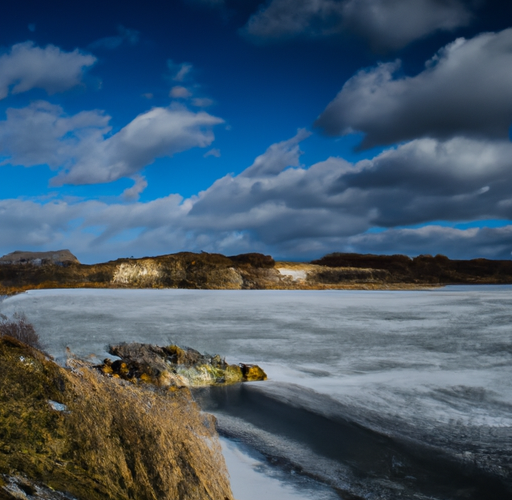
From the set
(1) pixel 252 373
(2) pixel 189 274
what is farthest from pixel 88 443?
(2) pixel 189 274

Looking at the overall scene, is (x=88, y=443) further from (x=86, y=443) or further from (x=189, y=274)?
(x=189, y=274)

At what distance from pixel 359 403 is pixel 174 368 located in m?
2.86

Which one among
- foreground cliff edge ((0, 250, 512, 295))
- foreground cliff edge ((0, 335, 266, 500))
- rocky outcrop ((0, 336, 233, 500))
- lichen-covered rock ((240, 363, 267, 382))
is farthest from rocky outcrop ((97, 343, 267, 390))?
foreground cliff edge ((0, 250, 512, 295))

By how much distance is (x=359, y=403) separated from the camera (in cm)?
559

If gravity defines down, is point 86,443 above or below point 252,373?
above

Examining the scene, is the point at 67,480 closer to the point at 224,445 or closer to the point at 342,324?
the point at 224,445

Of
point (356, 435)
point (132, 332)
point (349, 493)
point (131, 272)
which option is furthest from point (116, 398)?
point (131, 272)

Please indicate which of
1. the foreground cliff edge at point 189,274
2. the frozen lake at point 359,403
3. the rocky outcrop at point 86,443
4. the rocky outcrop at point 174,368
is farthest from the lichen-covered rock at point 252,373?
the foreground cliff edge at point 189,274

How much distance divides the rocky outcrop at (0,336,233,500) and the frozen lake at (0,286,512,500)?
2.68ft

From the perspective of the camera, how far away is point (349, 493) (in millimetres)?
3254

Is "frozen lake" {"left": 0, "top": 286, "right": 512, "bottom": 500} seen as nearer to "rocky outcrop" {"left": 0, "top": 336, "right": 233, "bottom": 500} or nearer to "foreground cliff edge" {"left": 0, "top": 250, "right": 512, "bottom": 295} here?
"rocky outcrop" {"left": 0, "top": 336, "right": 233, "bottom": 500}

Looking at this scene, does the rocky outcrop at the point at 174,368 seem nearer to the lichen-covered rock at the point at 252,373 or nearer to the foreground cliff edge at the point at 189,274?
the lichen-covered rock at the point at 252,373

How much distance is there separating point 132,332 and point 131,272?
27107mm

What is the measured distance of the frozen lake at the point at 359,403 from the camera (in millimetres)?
3543
